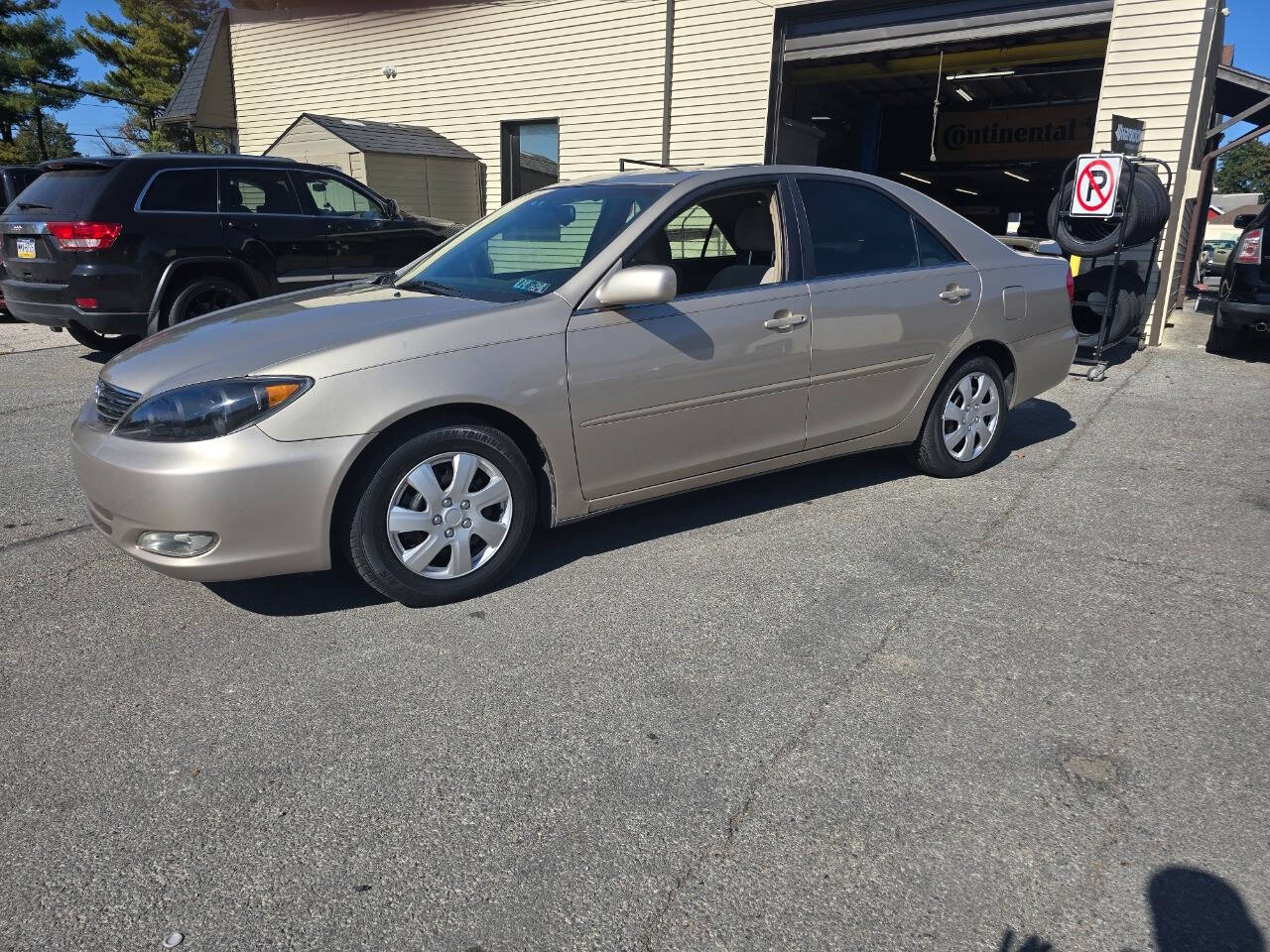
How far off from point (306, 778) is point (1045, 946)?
1.85 metres

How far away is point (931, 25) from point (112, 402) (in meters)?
10.4

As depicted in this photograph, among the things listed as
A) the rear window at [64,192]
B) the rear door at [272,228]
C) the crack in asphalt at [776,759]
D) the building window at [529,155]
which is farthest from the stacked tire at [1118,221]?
the building window at [529,155]

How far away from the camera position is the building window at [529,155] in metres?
15.1

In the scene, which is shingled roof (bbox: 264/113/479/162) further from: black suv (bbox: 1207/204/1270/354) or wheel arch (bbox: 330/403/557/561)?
wheel arch (bbox: 330/403/557/561)

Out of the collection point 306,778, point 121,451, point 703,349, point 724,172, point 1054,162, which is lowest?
point 306,778

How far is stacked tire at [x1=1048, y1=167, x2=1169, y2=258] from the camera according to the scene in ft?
27.1

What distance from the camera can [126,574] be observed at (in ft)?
12.6

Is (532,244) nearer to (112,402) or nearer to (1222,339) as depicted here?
(112,402)

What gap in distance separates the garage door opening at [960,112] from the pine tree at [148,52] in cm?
3263

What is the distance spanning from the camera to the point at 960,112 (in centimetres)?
2075

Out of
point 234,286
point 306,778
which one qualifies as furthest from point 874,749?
point 234,286

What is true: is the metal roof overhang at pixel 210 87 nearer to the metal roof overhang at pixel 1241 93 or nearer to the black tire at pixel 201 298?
the black tire at pixel 201 298

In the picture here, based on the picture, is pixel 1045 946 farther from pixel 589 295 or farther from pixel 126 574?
pixel 126 574

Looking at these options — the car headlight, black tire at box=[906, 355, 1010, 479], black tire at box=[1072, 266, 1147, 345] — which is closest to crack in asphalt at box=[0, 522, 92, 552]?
the car headlight
